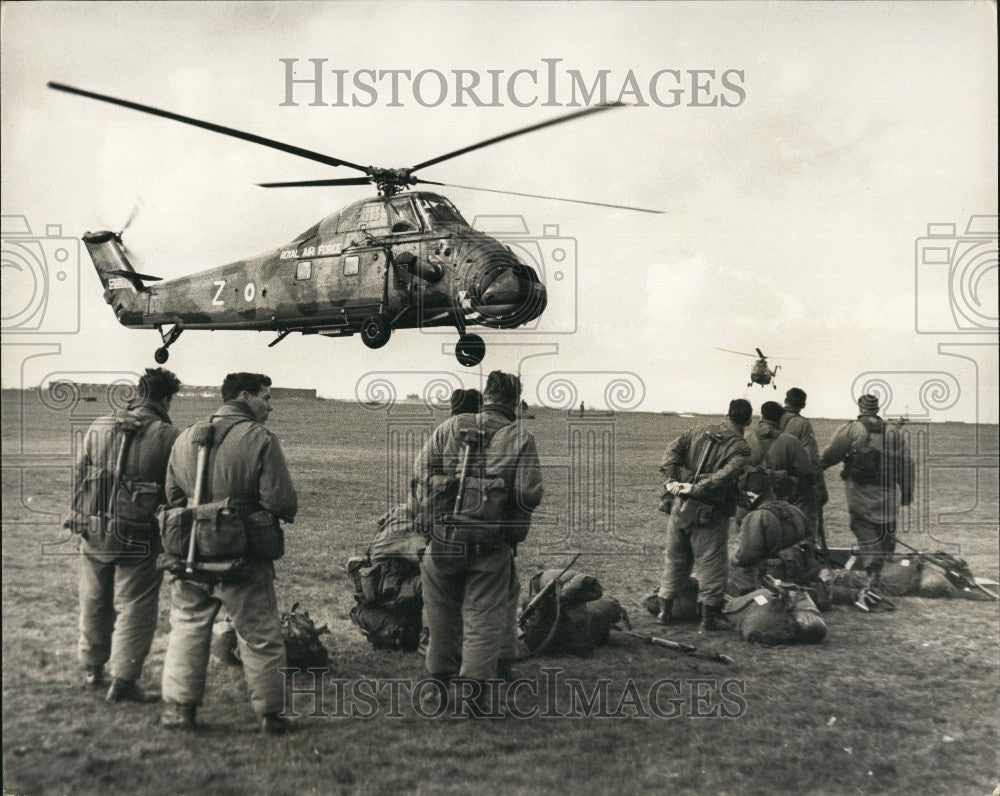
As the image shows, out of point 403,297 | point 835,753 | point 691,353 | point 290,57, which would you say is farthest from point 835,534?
point 290,57

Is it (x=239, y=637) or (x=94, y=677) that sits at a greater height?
(x=239, y=637)

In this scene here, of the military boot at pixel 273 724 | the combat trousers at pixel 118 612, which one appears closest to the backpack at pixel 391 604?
the military boot at pixel 273 724

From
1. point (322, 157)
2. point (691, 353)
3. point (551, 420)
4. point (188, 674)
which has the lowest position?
point (188, 674)

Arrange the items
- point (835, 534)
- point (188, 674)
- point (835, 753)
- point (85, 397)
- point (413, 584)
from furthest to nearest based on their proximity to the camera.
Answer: point (835, 534) < point (85, 397) < point (413, 584) < point (835, 753) < point (188, 674)

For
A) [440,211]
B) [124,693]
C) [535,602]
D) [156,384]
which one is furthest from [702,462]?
[124,693]

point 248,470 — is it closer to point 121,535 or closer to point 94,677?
point 121,535

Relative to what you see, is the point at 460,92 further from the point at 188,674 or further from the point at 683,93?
the point at 188,674
